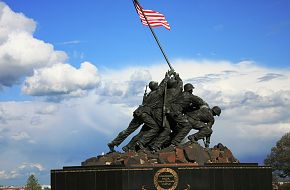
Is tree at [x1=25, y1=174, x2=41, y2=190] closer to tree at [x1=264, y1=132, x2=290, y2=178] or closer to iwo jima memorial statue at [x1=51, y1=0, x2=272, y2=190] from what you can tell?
tree at [x1=264, y1=132, x2=290, y2=178]

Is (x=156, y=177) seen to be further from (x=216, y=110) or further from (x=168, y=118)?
(x=216, y=110)

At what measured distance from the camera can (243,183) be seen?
814 inches

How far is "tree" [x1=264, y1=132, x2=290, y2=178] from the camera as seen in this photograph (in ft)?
169

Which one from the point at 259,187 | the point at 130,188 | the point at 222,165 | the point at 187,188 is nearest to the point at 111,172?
the point at 130,188

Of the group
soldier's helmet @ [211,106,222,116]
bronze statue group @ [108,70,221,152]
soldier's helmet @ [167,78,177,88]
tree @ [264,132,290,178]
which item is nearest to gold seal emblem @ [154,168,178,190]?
bronze statue group @ [108,70,221,152]

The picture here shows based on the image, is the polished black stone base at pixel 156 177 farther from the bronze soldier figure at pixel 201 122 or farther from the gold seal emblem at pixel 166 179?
the bronze soldier figure at pixel 201 122

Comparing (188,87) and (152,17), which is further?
(152,17)

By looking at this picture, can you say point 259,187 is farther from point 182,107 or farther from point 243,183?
point 182,107

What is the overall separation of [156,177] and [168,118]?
11.0 feet

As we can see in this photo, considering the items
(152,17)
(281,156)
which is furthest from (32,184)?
(152,17)

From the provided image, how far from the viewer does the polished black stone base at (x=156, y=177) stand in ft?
62.8

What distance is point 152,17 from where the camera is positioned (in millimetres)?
24125

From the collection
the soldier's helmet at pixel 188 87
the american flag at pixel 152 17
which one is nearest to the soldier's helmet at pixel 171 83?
the soldier's helmet at pixel 188 87

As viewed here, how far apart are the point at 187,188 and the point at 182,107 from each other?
3.85 m
